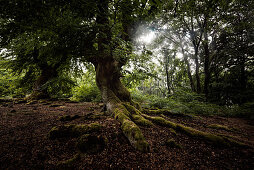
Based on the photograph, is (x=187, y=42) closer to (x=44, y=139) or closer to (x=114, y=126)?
(x=114, y=126)

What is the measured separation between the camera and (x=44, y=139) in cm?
246

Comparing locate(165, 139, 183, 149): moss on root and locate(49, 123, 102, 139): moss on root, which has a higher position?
locate(49, 123, 102, 139): moss on root

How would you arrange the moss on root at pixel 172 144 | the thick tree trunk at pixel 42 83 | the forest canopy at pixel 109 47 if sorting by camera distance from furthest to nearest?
the thick tree trunk at pixel 42 83, the moss on root at pixel 172 144, the forest canopy at pixel 109 47

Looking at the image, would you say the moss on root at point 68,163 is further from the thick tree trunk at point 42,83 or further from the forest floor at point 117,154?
the thick tree trunk at point 42,83

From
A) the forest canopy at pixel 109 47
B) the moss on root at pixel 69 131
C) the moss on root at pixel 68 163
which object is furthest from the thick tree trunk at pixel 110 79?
the moss on root at pixel 68 163

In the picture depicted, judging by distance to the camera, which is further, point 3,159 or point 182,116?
point 182,116

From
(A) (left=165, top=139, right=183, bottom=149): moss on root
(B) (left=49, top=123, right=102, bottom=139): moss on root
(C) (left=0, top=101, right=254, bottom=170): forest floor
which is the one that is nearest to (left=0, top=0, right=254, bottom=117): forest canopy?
(B) (left=49, top=123, right=102, bottom=139): moss on root

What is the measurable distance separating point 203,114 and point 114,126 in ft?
21.5

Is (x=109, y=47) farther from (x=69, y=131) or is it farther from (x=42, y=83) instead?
(x=42, y=83)

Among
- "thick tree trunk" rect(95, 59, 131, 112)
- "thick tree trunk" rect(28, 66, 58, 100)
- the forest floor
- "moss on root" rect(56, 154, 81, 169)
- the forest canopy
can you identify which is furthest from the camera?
"thick tree trunk" rect(28, 66, 58, 100)

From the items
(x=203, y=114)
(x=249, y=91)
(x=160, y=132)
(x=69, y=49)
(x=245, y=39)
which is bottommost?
(x=203, y=114)

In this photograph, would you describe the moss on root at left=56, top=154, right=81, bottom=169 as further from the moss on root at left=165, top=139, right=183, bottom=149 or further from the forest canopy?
the forest canopy

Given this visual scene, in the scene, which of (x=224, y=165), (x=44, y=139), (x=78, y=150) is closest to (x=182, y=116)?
(x=224, y=165)

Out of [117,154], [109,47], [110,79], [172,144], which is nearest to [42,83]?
[110,79]
